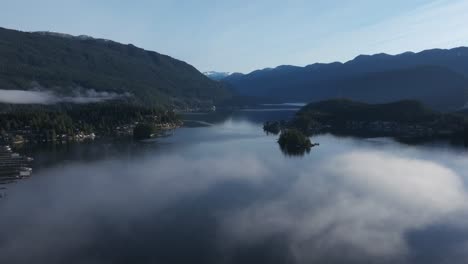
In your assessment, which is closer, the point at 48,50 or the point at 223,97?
the point at 48,50

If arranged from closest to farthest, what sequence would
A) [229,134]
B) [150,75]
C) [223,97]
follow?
[229,134]
[150,75]
[223,97]

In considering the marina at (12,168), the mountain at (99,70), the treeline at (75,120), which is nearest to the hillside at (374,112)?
the treeline at (75,120)

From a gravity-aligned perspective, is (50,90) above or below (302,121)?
above

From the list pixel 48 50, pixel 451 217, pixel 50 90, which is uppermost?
pixel 48 50

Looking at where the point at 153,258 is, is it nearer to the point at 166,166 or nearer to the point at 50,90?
the point at 166,166

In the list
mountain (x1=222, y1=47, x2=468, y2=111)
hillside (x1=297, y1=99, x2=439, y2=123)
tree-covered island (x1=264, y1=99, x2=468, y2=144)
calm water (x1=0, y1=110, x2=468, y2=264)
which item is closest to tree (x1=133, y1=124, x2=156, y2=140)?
calm water (x1=0, y1=110, x2=468, y2=264)

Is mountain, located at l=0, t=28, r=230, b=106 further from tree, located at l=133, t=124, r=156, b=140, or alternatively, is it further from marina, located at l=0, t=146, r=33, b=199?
marina, located at l=0, t=146, r=33, b=199

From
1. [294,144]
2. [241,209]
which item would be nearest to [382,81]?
[294,144]

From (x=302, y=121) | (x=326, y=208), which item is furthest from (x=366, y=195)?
(x=302, y=121)

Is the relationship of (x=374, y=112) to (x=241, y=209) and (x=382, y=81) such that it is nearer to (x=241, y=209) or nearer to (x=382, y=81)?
(x=241, y=209)
